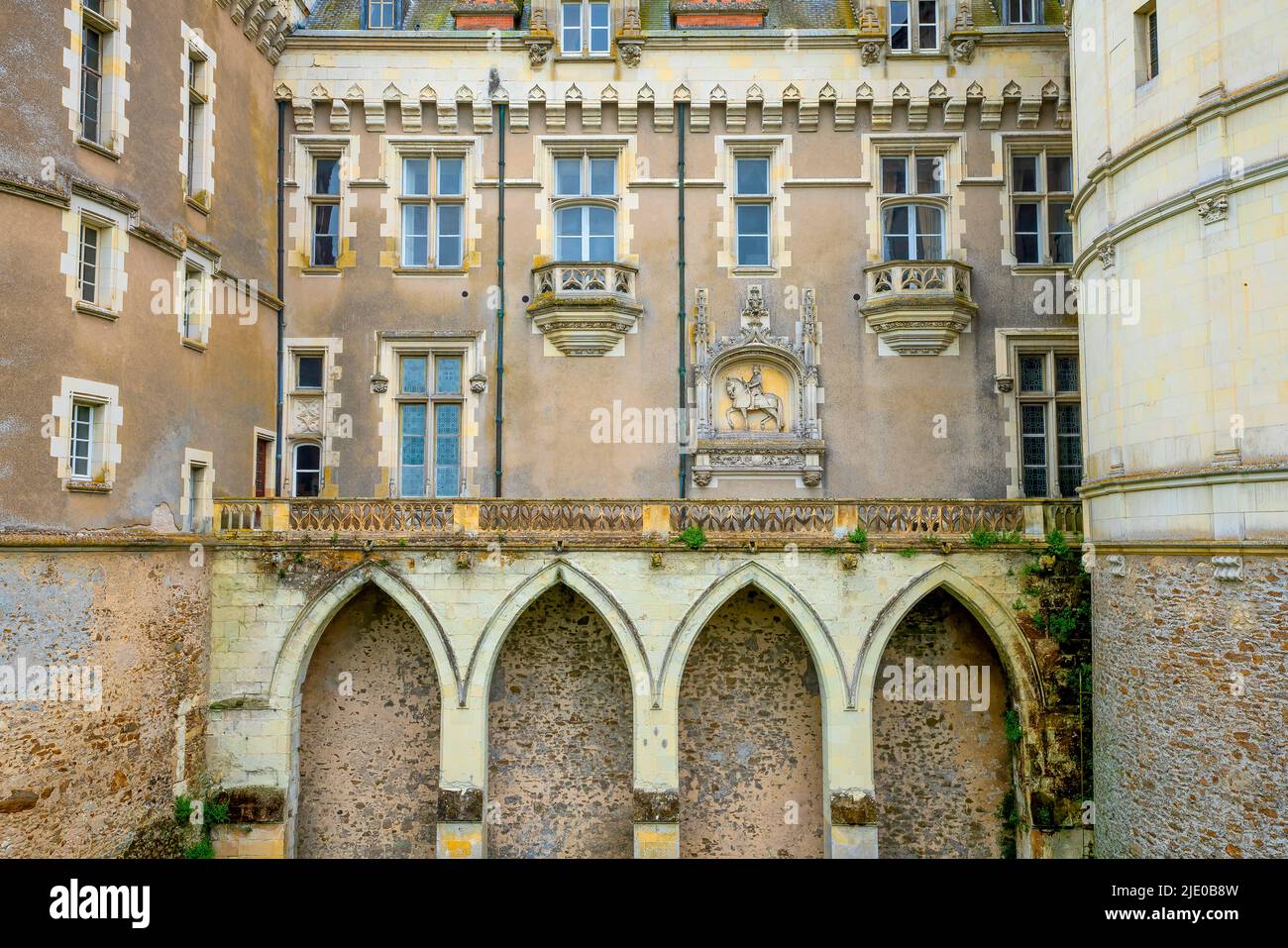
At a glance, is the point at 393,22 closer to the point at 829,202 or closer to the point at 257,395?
the point at 257,395

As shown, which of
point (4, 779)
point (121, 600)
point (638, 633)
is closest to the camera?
point (4, 779)

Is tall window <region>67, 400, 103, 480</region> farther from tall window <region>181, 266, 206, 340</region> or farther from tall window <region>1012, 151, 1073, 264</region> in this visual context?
tall window <region>1012, 151, 1073, 264</region>

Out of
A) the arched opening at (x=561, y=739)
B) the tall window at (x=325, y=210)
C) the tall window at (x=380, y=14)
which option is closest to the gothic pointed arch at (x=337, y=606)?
the arched opening at (x=561, y=739)

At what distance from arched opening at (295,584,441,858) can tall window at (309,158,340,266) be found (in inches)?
263

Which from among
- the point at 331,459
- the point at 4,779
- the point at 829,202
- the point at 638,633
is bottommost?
the point at 4,779

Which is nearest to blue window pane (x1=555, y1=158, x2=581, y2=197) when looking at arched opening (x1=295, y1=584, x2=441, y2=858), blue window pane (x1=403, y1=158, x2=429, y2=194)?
blue window pane (x1=403, y1=158, x2=429, y2=194)

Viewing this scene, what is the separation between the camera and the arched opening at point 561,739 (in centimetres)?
1559

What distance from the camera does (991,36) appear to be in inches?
693

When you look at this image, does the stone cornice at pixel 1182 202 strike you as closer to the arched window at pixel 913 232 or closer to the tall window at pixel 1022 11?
the arched window at pixel 913 232

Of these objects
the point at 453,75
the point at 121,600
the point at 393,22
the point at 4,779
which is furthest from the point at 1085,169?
the point at 4,779

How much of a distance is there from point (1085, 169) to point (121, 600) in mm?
14368

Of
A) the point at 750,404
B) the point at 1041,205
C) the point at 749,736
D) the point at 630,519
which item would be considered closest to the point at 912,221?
the point at 1041,205

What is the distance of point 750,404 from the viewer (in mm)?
17422

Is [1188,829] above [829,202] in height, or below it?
below
